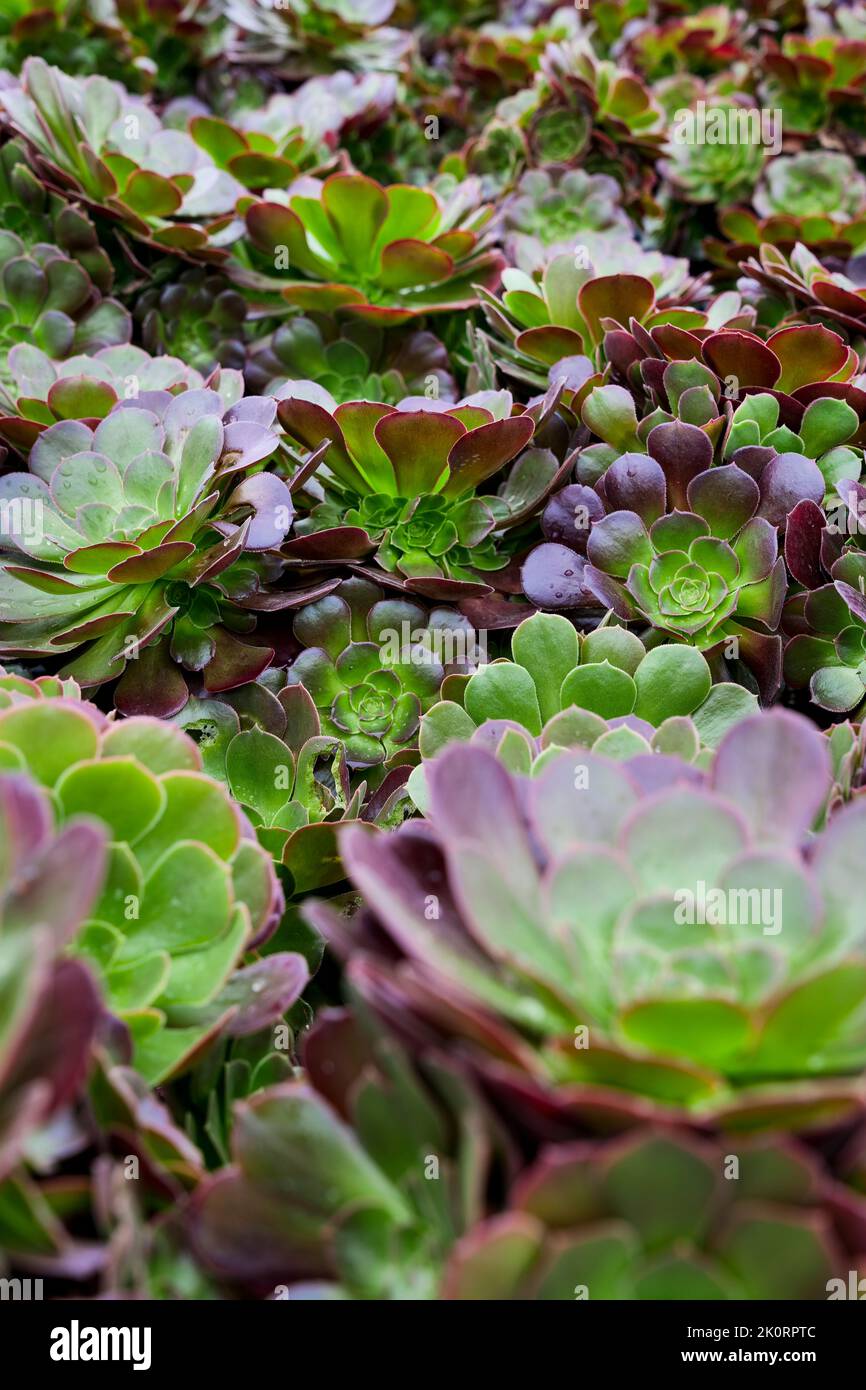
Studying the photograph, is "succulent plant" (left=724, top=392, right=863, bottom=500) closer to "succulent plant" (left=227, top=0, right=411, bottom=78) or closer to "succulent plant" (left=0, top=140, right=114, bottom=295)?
"succulent plant" (left=0, top=140, right=114, bottom=295)

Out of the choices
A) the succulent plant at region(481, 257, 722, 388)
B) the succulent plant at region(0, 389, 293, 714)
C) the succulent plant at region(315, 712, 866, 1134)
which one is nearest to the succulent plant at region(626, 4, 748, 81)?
the succulent plant at region(481, 257, 722, 388)

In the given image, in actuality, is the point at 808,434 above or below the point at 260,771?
above

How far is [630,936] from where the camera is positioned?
0.47 metres

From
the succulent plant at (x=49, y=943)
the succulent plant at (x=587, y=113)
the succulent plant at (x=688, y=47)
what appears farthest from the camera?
the succulent plant at (x=688, y=47)

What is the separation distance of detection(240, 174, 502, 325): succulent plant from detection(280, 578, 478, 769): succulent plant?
0.38m

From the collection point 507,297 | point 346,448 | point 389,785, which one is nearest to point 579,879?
point 389,785

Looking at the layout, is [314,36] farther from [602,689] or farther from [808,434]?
[602,689]

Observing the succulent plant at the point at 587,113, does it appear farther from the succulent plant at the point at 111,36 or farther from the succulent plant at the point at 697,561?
the succulent plant at the point at 697,561

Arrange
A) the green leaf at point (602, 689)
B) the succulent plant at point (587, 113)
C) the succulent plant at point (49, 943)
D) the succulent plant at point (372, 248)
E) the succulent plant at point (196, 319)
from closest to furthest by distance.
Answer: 1. the succulent plant at point (49, 943)
2. the green leaf at point (602, 689)
3. the succulent plant at point (372, 248)
4. the succulent plant at point (196, 319)
5. the succulent plant at point (587, 113)

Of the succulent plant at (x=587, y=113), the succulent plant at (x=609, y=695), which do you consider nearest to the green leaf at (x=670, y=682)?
the succulent plant at (x=609, y=695)

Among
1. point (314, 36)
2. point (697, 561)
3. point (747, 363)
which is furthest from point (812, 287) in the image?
point (314, 36)

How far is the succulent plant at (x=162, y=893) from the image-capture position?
21.0 inches

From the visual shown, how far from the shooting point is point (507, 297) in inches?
42.9

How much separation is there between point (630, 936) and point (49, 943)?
9.0 inches
